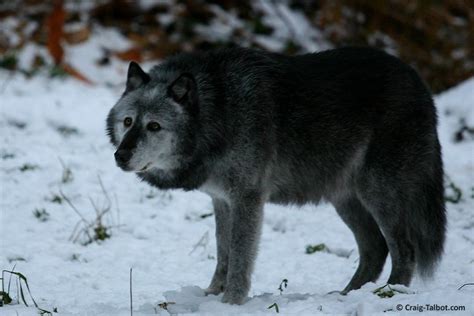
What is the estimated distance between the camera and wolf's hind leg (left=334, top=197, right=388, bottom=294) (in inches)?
205

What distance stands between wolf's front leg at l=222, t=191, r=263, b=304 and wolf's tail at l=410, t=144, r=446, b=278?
116cm

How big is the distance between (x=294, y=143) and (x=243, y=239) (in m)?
0.73

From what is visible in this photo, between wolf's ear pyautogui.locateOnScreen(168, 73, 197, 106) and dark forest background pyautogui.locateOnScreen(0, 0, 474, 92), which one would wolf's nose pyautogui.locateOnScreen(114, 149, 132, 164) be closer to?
wolf's ear pyautogui.locateOnScreen(168, 73, 197, 106)

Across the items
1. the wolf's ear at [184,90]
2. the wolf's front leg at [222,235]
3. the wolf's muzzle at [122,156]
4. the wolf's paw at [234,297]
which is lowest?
the wolf's paw at [234,297]

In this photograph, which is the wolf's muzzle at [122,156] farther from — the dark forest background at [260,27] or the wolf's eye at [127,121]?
the dark forest background at [260,27]

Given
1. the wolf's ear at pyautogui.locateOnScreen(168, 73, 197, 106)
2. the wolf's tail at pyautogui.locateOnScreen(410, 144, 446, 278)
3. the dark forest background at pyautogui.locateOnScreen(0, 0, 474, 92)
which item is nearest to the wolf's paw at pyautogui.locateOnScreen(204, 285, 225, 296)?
the wolf's ear at pyautogui.locateOnScreen(168, 73, 197, 106)

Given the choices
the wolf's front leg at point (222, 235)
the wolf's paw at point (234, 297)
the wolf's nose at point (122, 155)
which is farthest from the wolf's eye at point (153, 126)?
the wolf's paw at point (234, 297)

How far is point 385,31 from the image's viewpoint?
10.6m

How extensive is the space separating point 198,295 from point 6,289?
127 centimetres

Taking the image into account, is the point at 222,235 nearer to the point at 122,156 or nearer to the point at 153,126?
the point at 153,126

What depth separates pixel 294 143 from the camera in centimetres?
477

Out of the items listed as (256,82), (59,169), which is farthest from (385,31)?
(256,82)

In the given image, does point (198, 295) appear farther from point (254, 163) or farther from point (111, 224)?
point (111, 224)

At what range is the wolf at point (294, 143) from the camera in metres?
4.55
